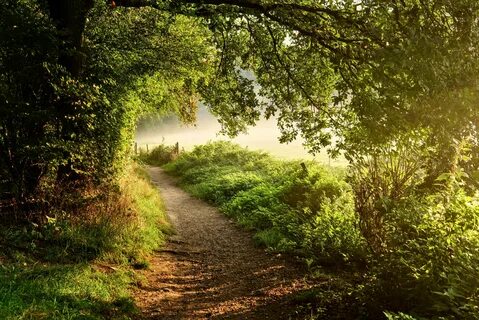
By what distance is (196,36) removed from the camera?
12.4 metres

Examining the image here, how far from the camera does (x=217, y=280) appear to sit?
8453mm

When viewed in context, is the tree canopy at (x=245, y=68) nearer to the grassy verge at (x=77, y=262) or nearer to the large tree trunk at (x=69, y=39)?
the large tree trunk at (x=69, y=39)

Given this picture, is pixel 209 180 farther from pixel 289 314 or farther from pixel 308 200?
pixel 289 314

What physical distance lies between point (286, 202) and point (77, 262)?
7250mm

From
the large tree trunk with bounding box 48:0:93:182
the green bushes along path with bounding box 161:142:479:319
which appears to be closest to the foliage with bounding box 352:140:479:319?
the green bushes along path with bounding box 161:142:479:319

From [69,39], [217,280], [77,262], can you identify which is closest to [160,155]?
[69,39]

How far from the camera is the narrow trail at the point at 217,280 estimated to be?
6.85 meters

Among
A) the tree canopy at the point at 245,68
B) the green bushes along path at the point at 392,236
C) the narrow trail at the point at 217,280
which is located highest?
the tree canopy at the point at 245,68

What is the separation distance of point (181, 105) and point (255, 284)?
506 inches

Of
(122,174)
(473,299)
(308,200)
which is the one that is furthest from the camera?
(308,200)

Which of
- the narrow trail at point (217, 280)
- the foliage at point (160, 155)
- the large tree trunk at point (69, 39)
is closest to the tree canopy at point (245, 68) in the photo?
the large tree trunk at point (69, 39)

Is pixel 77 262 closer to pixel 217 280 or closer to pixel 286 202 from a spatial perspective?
pixel 217 280

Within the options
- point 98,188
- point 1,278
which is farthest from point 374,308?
point 98,188

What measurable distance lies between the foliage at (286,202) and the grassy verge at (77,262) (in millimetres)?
3407
